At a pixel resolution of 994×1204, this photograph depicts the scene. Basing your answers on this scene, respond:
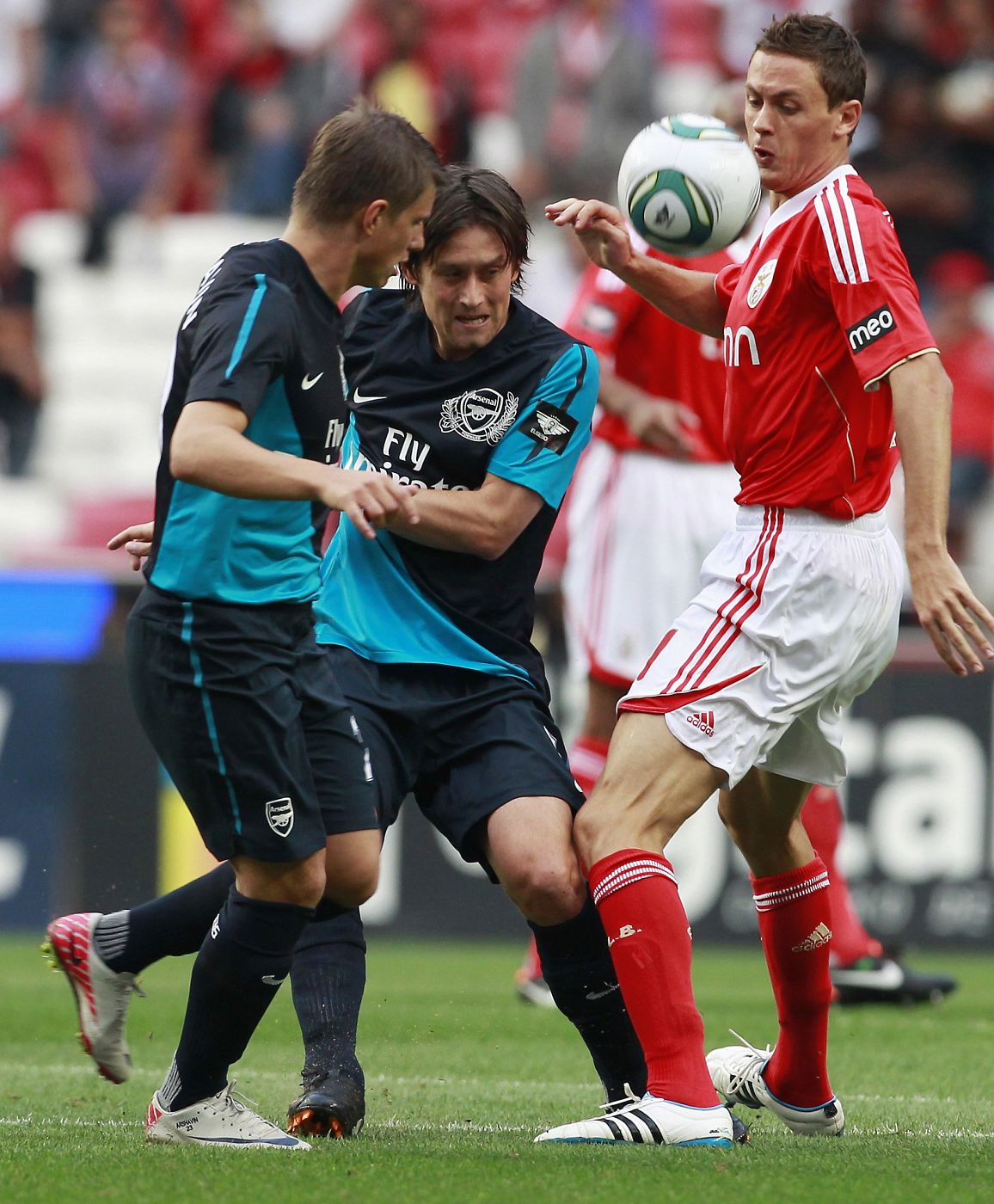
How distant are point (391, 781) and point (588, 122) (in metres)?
8.53

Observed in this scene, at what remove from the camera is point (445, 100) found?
1225 cm

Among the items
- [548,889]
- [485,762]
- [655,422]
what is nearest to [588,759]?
→ [655,422]

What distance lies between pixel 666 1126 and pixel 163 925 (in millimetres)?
1202

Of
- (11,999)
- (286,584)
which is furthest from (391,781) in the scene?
(11,999)

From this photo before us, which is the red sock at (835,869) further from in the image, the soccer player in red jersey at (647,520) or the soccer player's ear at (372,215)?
the soccer player's ear at (372,215)

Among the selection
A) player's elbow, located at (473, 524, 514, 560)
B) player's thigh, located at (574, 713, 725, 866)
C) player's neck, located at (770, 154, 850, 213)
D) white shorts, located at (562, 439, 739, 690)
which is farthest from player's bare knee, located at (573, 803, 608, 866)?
white shorts, located at (562, 439, 739, 690)

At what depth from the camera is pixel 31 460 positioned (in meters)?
12.4

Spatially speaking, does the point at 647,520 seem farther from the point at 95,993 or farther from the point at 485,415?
the point at 95,993

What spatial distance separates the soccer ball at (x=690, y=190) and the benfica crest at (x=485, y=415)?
A: 596mm

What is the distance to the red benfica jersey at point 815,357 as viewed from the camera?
12.5ft

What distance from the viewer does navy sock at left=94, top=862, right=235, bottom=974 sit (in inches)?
165

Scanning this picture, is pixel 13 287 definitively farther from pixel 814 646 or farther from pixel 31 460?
pixel 814 646

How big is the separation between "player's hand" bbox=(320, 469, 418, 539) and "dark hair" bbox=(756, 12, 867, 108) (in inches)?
54.7

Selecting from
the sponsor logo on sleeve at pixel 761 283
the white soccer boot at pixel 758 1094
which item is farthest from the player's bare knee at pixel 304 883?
the sponsor logo on sleeve at pixel 761 283
